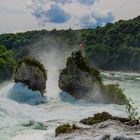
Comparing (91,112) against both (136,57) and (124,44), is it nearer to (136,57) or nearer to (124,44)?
(136,57)

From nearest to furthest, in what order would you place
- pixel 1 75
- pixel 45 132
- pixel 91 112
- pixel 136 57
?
pixel 45 132 → pixel 91 112 → pixel 1 75 → pixel 136 57

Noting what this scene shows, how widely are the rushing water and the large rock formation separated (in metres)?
1.33

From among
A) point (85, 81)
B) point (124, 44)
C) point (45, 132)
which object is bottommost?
point (45, 132)

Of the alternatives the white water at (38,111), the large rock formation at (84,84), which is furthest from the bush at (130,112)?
the large rock formation at (84,84)

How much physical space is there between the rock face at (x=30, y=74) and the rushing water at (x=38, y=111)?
94 cm

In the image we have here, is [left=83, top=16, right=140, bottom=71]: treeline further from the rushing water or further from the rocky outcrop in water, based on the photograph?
the rocky outcrop in water

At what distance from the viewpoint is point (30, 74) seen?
208 ft

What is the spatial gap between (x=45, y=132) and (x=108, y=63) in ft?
458

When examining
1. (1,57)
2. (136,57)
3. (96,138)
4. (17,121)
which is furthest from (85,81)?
(136,57)

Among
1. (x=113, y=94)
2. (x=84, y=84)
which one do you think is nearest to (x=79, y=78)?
(x=84, y=84)

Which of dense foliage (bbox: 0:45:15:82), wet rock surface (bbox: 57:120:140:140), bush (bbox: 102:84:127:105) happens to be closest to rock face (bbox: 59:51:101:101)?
bush (bbox: 102:84:127:105)

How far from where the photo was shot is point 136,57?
161 meters

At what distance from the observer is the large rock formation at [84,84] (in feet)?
205

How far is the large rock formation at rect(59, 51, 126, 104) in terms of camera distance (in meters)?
62.4
